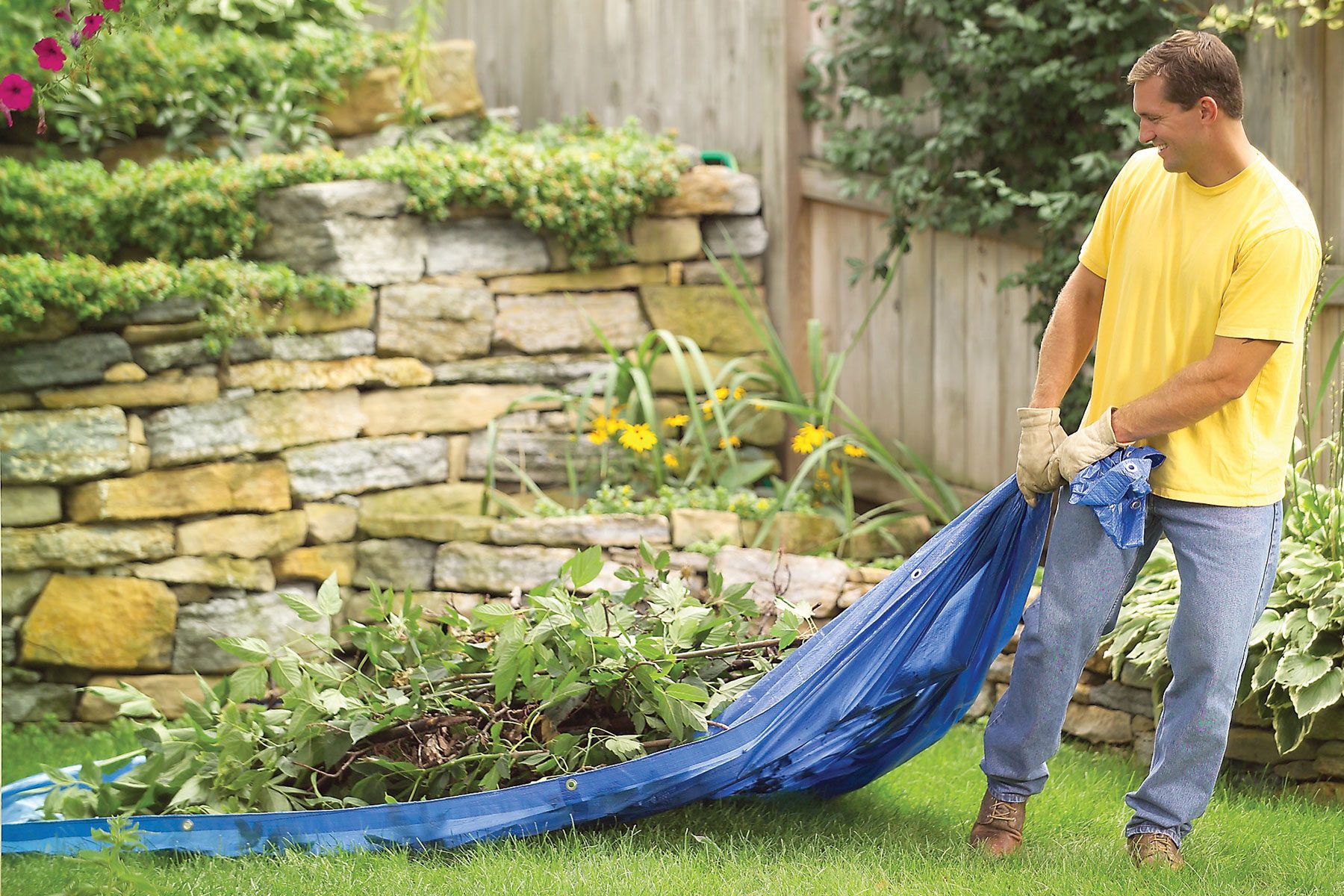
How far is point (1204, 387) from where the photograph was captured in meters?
2.29

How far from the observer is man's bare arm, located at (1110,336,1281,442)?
227 cm

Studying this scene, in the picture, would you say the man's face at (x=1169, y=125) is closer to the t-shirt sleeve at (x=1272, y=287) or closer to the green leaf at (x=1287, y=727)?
the t-shirt sleeve at (x=1272, y=287)

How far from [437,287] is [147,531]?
1291mm

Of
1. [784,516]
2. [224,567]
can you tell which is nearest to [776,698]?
[784,516]

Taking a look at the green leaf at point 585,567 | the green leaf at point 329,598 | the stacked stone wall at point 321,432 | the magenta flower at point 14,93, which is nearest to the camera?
the magenta flower at point 14,93

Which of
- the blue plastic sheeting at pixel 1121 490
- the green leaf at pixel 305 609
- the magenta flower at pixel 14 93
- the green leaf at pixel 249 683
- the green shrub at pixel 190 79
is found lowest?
→ the green leaf at pixel 249 683

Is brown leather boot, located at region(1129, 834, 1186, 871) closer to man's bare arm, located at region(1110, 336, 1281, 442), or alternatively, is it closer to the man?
the man

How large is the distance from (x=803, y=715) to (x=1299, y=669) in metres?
1.20

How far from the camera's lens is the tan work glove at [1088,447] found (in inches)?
94.7

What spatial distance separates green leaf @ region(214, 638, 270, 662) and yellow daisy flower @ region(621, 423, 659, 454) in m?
1.89

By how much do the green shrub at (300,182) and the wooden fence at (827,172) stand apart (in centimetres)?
44

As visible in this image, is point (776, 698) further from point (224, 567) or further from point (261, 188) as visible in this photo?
point (261, 188)

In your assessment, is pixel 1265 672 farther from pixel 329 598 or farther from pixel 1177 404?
pixel 329 598

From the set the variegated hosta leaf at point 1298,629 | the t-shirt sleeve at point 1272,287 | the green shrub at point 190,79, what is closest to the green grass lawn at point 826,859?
→ the variegated hosta leaf at point 1298,629
